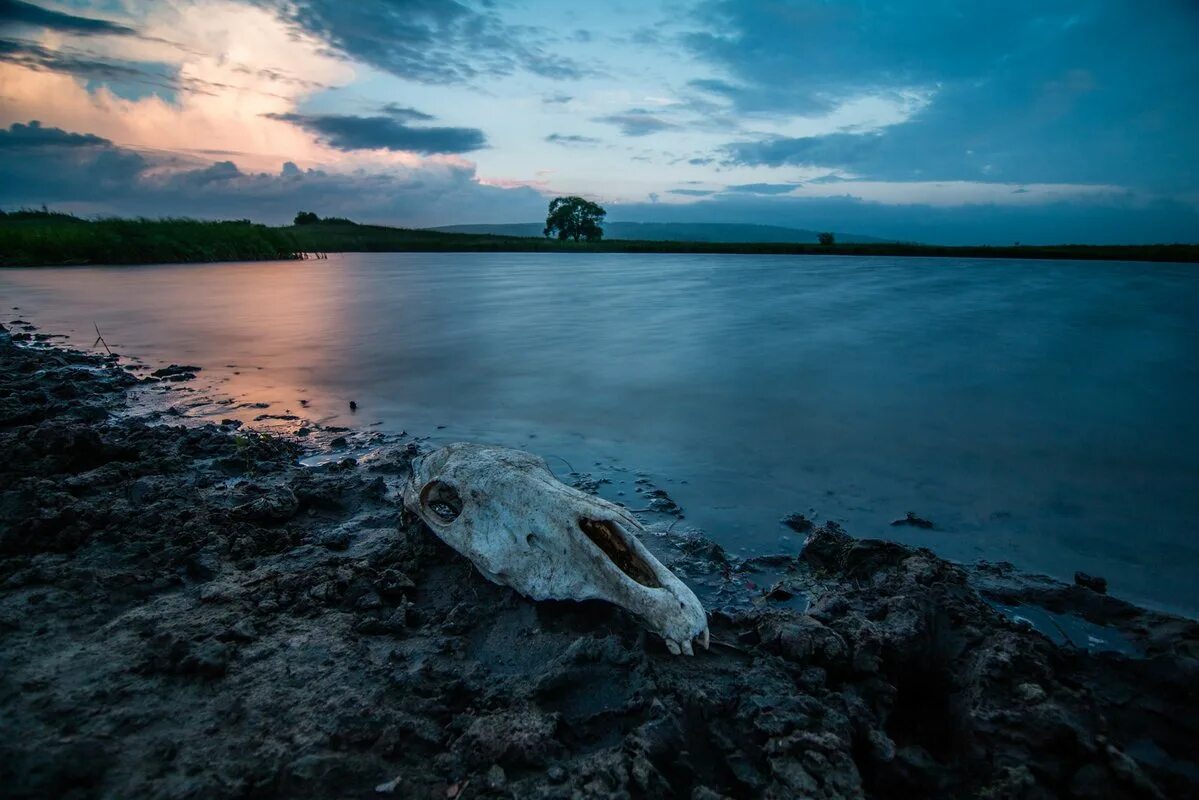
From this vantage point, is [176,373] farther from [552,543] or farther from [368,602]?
[552,543]

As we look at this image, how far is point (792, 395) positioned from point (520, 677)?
7.93m

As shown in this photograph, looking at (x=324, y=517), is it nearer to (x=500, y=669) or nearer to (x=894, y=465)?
(x=500, y=669)

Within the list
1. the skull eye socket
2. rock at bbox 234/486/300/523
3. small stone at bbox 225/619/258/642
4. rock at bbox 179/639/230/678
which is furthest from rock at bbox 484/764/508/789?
rock at bbox 234/486/300/523

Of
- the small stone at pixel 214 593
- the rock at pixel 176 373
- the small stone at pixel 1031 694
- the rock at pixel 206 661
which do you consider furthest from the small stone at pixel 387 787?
the rock at pixel 176 373

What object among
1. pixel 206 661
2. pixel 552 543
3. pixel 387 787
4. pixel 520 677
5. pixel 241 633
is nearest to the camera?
pixel 387 787

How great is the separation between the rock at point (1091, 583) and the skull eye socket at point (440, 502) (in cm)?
416

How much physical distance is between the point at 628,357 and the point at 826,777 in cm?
1109

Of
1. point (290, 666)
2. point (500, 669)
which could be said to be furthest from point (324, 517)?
point (500, 669)

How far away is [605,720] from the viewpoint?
2.53 metres

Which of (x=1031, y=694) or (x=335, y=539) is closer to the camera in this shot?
(x=1031, y=694)

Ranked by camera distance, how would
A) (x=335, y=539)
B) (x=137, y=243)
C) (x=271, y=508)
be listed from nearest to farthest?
(x=335, y=539) → (x=271, y=508) → (x=137, y=243)

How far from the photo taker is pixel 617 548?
3.28 m

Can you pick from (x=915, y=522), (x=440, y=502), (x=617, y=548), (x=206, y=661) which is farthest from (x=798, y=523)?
(x=206, y=661)

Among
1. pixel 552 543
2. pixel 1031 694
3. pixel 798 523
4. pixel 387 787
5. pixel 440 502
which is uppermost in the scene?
pixel 552 543
